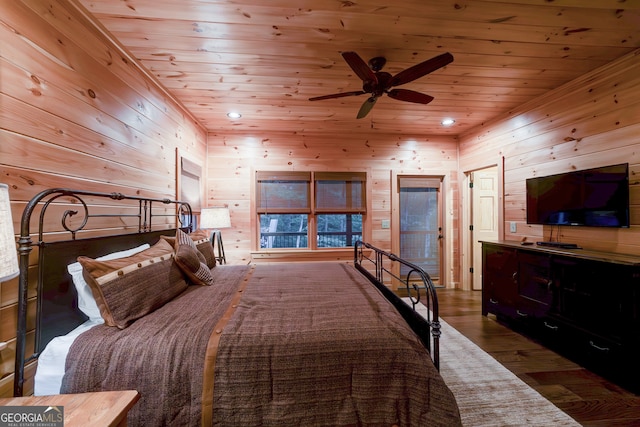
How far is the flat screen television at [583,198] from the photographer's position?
2158 mm

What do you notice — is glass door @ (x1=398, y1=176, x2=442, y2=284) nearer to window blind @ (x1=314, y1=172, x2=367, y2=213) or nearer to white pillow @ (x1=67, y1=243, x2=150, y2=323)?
window blind @ (x1=314, y1=172, x2=367, y2=213)

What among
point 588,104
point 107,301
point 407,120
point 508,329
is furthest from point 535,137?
point 107,301

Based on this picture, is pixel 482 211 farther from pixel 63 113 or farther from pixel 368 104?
pixel 63 113

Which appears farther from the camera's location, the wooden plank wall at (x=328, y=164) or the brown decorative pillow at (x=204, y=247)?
the wooden plank wall at (x=328, y=164)

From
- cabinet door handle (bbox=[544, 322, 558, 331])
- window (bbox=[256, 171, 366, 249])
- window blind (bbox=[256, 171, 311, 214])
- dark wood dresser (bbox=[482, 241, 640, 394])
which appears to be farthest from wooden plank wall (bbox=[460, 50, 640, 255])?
window blind (bbox=[256, 171, 311, 214])

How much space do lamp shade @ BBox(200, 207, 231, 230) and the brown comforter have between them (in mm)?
2006

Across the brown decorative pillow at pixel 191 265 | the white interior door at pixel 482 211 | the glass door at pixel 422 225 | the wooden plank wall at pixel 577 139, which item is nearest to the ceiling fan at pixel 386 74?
the wooden plank wall at pixel 577 139

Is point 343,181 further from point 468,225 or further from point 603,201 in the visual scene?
point 603,201

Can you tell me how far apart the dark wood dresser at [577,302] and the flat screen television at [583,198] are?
34 cm

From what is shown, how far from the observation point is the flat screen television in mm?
2158

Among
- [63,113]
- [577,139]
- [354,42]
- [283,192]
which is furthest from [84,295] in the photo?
[577,139]

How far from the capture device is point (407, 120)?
3.61m

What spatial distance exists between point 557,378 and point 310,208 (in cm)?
322

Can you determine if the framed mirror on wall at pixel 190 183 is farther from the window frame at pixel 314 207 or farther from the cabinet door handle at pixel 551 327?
the cabinet door handle at pixel 551 327
